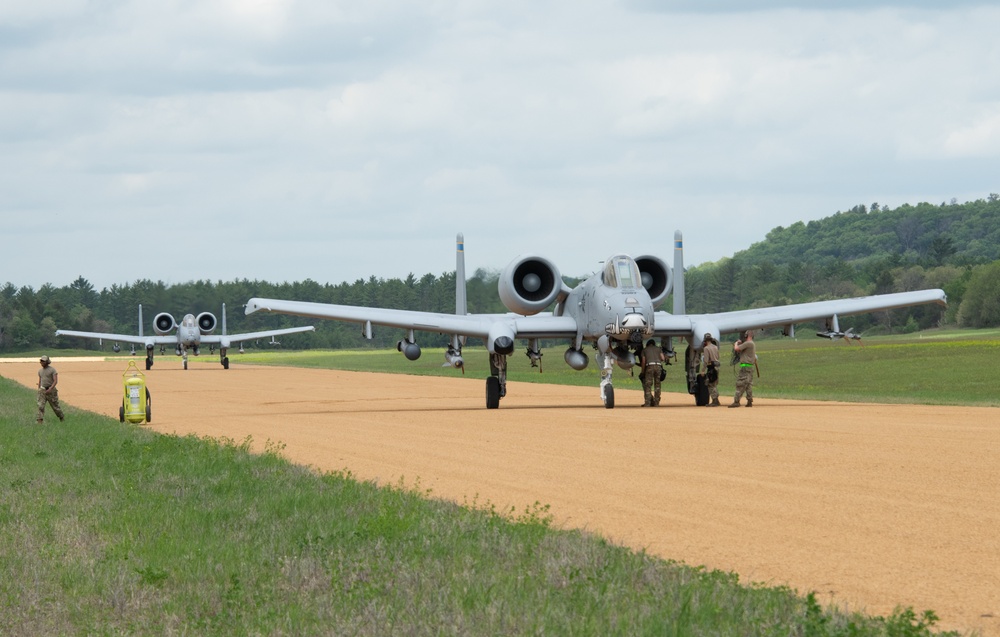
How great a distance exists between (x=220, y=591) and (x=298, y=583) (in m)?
0.52

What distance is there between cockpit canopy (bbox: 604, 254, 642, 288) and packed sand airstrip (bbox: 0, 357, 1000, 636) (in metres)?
3.06

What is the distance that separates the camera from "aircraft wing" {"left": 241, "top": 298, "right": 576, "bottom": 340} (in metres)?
32.2

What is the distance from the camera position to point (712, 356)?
1220 inches

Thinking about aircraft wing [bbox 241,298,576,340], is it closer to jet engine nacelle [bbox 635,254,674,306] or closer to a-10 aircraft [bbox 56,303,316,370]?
jet engine nacelle [bbox 635,254,674,306]

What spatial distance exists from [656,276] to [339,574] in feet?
86.8

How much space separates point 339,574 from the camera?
8.80 meters

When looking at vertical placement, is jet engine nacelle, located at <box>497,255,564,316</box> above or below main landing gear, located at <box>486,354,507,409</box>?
above

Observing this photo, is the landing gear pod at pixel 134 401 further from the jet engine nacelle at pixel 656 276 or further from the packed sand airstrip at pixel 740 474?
the jet engine nacelle at pixel 656 276

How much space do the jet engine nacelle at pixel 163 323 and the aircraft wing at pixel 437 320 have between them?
5916cm

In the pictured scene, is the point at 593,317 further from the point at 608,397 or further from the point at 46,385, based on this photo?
the point at 46,385

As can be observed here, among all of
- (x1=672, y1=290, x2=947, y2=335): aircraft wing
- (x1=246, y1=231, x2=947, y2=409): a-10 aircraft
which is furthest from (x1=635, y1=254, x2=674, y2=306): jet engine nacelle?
(x1=672, y1=290, x2=947, y2=335): aircraft wing

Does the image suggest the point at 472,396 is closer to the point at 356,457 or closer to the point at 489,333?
the point at 489,333

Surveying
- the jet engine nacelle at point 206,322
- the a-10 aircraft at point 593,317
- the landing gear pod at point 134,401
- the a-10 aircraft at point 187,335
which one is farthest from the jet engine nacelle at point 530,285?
the jet engine nacelle at point 206,322

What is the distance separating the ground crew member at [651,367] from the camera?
30766 millimetres
